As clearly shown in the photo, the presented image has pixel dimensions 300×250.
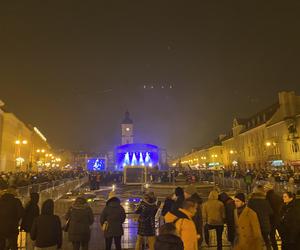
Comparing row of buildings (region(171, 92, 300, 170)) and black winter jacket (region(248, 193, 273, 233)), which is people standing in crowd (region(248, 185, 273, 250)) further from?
row of buildings (region(171, 92, 300, 170))

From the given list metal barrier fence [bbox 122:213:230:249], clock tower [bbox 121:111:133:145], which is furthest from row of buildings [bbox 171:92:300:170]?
clock tower [bbox 121:111:133:145]

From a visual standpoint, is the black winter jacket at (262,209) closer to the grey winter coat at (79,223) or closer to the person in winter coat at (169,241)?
the grey winter coat at (79,223)

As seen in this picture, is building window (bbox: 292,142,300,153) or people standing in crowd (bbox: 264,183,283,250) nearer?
people standing in crowd (bbox: 264,183,283,250)

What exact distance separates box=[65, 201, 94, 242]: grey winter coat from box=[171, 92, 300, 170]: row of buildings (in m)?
42.0

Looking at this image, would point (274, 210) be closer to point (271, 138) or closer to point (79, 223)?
point (79, 223)

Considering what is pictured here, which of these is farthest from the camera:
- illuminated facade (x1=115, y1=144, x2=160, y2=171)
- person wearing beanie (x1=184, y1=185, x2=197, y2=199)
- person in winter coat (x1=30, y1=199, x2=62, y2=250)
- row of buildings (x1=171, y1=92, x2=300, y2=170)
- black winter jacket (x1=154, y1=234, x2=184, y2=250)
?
illuminated facade (x1=115, y1=144, x2=160, y2=171)

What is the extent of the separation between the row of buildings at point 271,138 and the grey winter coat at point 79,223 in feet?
138

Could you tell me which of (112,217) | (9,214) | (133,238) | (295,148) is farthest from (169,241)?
(295,148)

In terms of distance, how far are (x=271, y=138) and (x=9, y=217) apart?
6049cm

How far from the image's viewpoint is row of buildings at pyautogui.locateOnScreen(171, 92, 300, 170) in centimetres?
5238

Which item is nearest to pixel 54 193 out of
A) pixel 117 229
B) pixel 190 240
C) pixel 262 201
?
pixel 117 229

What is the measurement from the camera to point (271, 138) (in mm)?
61281

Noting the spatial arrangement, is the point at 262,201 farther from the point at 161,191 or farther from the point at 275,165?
the point at 275,165

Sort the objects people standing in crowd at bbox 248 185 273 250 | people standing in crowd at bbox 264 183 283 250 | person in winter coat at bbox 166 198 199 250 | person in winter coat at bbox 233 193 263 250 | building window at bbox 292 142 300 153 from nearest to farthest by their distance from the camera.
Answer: person in winter coat at bbox 166 198 199 250 → person in winter coat at bbox 233 193 263 250 → people standing in crowd at bbox 248 185 273 250 → people standing in crowd at bbox 264 183 283 250 → building window at bbox 292 142 300 153
